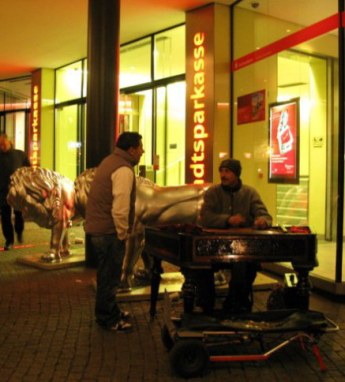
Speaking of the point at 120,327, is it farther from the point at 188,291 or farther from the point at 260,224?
the point at 260,224

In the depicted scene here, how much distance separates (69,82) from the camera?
17578 mm

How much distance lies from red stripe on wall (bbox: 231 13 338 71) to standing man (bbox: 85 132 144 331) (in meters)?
3.19

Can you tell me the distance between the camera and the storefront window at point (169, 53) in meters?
12.3

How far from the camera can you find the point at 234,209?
556 cm

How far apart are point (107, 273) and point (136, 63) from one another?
9665 mm

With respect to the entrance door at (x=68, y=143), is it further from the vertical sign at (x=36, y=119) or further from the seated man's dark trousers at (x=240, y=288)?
the seated man's dark trousers at (x=240, y=288)

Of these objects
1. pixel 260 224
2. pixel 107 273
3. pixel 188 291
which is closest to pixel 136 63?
pixel 107 273

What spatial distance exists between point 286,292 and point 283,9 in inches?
231

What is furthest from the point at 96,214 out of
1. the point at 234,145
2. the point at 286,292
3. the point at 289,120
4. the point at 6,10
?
the point at 6,10

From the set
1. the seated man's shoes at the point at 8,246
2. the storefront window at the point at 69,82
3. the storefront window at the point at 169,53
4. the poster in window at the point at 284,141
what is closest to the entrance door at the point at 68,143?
the storefront window at the point at 69,82

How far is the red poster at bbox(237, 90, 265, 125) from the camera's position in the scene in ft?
32.4

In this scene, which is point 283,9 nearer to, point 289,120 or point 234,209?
point 289,120

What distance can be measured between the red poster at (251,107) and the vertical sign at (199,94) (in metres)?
0.52

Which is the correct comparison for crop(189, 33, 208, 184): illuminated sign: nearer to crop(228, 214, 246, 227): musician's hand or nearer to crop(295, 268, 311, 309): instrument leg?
crop(228, 214, 246, 227): musician's hand
